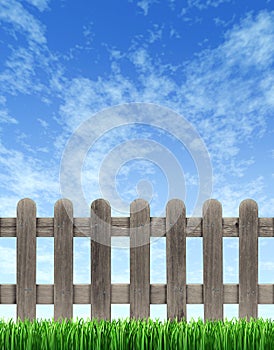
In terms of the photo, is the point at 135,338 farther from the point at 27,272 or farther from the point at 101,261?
the point at 27,272

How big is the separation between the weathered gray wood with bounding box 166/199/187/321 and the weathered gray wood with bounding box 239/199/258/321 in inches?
25.2

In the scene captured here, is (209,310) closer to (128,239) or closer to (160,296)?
(160,296)

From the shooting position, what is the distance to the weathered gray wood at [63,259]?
5.07 m

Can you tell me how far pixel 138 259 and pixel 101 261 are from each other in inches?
15.0

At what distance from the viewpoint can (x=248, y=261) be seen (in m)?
5.19

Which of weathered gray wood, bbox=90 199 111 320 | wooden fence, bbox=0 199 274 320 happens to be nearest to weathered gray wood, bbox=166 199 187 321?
wooden fence, bbox=0 199 274 320

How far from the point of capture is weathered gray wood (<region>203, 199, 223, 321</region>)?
16.7 ft

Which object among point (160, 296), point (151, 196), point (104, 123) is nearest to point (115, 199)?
point (151, 196)

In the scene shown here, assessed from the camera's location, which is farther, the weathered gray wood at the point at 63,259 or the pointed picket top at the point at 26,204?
the pointed picket top at the point at 26,204

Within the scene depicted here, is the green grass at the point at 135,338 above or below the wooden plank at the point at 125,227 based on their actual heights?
below

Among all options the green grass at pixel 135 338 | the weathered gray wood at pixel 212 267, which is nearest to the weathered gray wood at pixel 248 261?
the weathered gray wood at pixel 212 267

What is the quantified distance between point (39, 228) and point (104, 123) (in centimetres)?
136

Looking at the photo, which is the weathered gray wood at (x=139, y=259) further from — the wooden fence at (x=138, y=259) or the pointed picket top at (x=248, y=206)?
the pointed picket top at (x=248, y=206)

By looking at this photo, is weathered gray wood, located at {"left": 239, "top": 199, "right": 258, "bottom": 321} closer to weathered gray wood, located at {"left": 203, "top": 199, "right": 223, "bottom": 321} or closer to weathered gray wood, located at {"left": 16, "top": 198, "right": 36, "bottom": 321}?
weathered gray wood, located at {"left": 203, "top": 199, "right": 223, "bottom": 321}
